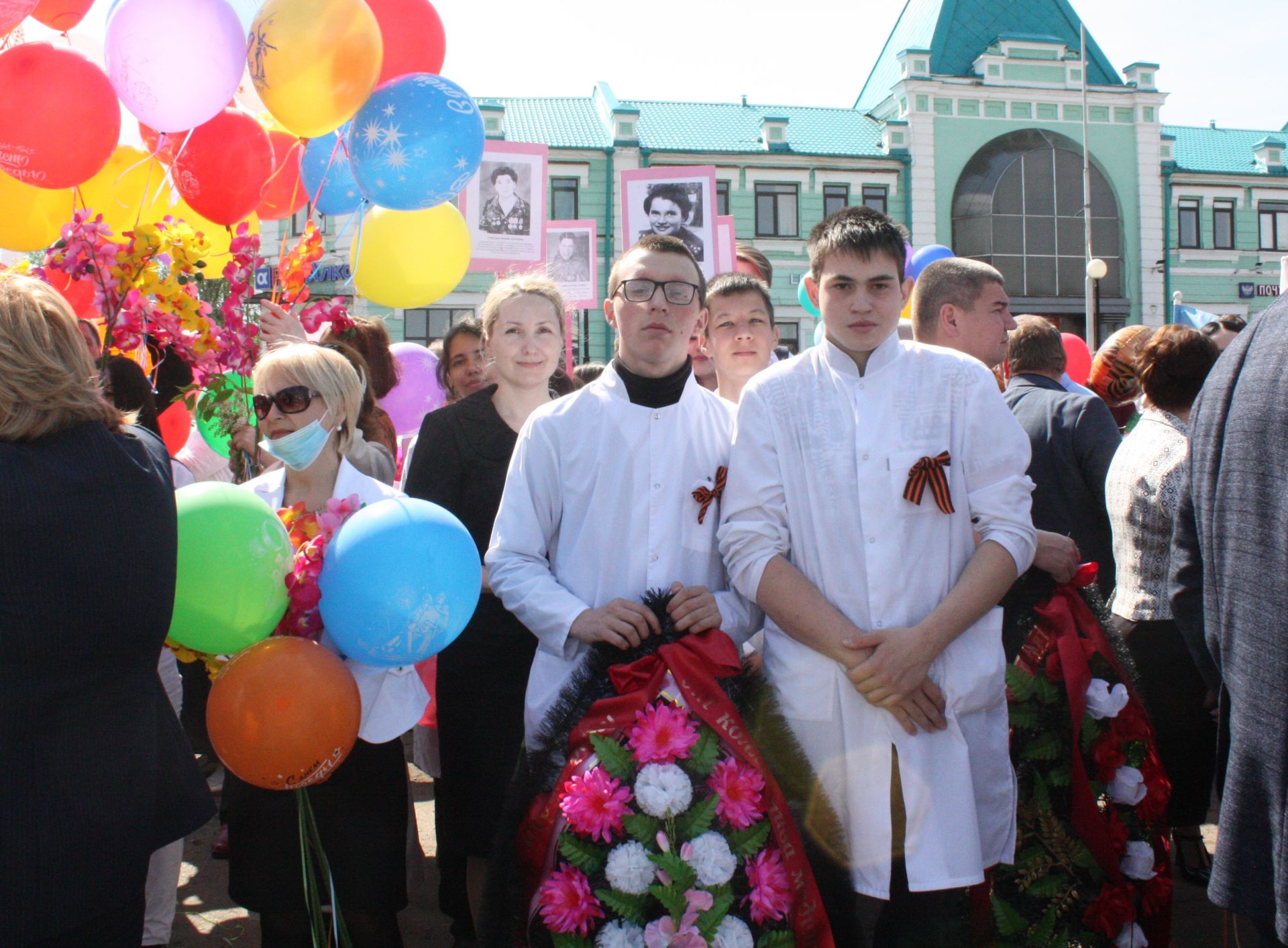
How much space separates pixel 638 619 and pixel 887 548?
60 cm

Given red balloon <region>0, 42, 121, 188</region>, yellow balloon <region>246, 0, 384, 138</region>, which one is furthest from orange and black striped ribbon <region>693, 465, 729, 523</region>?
red balloon <region>0, 42, 121, 188</region>

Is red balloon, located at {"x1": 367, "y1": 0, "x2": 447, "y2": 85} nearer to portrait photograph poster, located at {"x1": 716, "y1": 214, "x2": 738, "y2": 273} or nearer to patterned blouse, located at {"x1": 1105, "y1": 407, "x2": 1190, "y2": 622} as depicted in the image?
portrait photograph poster, located at {"x1": 716, "y1": 214, "x2": 738, "y2": 273}

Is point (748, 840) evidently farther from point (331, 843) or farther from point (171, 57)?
point (171, 57)

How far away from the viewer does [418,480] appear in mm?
3119

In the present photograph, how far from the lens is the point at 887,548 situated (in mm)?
2309

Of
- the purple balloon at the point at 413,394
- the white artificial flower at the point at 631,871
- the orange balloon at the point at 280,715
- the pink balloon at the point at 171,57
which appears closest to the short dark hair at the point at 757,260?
the purple balloon at the point at 413,394

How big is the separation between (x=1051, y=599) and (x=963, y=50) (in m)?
25.4

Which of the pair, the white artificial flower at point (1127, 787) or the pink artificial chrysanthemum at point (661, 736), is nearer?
the pink artificial chrysanthemum at point (661, 736)

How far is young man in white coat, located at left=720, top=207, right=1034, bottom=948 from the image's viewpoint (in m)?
2.22

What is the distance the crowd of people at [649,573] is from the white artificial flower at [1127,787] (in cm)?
21

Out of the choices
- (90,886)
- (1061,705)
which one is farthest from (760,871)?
(90,886)

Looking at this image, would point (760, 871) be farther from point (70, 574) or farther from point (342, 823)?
point (70, 574)

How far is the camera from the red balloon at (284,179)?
3822 mm

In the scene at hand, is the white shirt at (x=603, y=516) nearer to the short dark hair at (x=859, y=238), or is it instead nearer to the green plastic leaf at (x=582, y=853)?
the green plastic leaf at (x=582, y=853)
